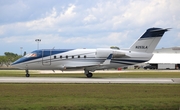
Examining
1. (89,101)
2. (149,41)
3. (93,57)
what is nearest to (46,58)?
(93,57)

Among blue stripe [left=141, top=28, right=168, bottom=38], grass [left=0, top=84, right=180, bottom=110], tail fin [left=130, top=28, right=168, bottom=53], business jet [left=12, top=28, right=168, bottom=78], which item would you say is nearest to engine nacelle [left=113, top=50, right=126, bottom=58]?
business jet [left=12, top=28, right=168, bottom=78]

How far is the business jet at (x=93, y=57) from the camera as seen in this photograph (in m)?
50.9

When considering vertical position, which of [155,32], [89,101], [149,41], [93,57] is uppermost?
[155,32]

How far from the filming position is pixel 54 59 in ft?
170

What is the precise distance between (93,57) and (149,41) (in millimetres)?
8097

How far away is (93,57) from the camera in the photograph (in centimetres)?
5141

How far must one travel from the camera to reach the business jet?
50.9 meters

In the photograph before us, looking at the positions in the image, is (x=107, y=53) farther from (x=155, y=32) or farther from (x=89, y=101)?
(x=89, y=101)

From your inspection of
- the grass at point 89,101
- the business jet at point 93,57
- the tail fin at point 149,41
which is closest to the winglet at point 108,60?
the business jet at point 93,57

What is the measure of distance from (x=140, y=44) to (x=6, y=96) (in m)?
29.6

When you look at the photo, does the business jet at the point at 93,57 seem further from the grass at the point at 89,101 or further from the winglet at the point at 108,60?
the grass at the point at 89,101

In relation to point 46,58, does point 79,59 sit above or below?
below

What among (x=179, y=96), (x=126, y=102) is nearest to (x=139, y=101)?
(x=126, y=102)

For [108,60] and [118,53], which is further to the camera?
[118,53]
